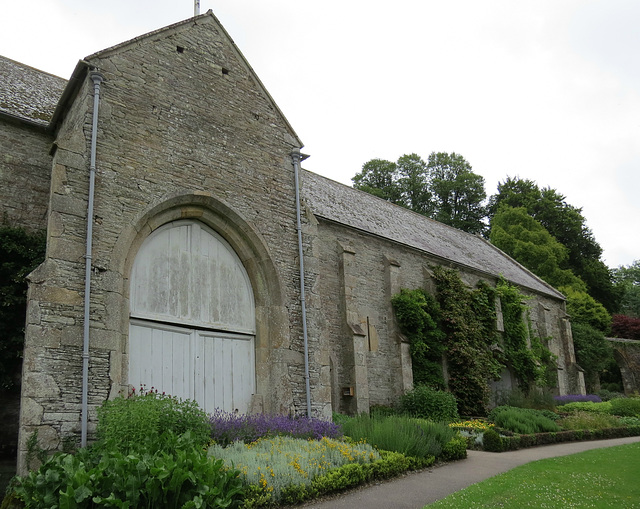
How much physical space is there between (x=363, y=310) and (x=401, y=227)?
6.25m

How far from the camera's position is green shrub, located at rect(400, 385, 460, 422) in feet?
53.9

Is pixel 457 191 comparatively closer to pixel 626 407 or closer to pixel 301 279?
pixel 626 407

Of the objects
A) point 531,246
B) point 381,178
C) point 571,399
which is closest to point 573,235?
point 531,246

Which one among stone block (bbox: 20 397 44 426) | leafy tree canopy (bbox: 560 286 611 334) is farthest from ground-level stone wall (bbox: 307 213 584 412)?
leafy tree canopy (bbox: 560 286 611 334)

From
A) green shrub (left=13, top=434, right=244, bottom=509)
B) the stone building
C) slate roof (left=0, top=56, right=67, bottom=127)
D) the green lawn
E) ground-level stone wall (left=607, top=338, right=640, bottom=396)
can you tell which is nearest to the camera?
green shrub (left=13, top=434, right=244, bottom=509)

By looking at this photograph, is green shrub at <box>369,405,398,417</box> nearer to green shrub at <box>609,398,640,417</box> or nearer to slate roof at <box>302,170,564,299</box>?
slate roof at <box>302,170,564,299</box>

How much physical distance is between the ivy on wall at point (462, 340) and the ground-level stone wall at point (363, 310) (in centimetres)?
59

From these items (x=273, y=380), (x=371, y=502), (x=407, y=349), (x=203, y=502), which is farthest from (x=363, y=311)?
(x=203, y=502)

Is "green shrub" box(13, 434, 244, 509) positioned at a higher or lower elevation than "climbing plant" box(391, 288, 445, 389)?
lower

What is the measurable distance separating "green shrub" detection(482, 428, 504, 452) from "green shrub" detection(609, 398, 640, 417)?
914cm

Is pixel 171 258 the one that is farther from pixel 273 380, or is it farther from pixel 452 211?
pixel 452 211

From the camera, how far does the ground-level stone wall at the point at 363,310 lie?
16.5 metres

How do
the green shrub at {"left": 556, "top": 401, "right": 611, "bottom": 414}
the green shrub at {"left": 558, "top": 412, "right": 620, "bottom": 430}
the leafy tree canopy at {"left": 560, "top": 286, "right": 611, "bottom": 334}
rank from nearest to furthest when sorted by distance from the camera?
the green shrub at {"left": 558, "top": 412, "right": 620, "bottom": 430}, the green shrub at {"left": 556, "top": 401, "right": 611, "bottom": 414}, the leafy tree canopy at {"left": 560, "top": 286, "right": 611, "bottom": 334}

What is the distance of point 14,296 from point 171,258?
9.35 ft
